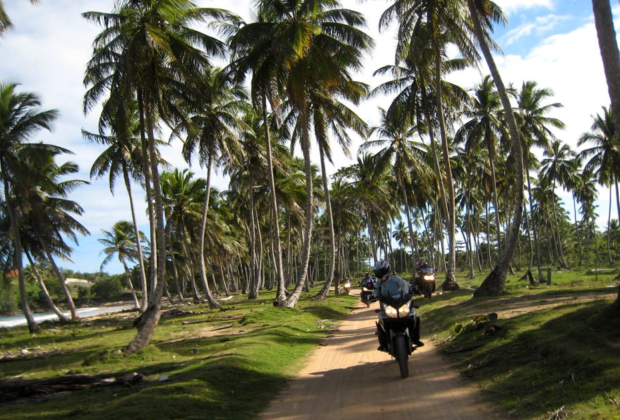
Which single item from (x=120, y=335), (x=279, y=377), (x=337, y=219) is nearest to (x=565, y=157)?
(x=337, y=219)

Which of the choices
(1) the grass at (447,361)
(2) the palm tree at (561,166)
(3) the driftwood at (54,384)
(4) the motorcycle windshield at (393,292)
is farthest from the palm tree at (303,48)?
(2) the palm tree at (561,166)

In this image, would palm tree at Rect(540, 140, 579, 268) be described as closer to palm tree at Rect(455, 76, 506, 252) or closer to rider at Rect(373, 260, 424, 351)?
palm tree at Rect(455, 76, 506, 252)

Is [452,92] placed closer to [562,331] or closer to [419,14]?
[419,14]

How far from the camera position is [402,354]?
22.5 ft

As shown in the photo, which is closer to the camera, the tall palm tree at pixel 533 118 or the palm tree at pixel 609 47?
the palm tree at pixel 609 47

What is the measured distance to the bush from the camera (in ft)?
260

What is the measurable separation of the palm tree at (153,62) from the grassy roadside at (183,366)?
69.7 inches

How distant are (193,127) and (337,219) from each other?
2139cm

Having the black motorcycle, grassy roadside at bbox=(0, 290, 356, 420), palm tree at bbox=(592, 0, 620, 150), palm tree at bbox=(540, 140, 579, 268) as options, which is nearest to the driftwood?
grassy roadside at bbox=(0, 290, 356, 420)

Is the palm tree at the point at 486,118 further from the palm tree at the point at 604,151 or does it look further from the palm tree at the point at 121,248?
the palm tree at the point at 121,248

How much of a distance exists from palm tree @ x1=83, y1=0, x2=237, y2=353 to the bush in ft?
231

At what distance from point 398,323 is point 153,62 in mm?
10938

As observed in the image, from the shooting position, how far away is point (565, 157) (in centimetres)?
4088

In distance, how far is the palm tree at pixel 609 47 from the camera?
724cm
